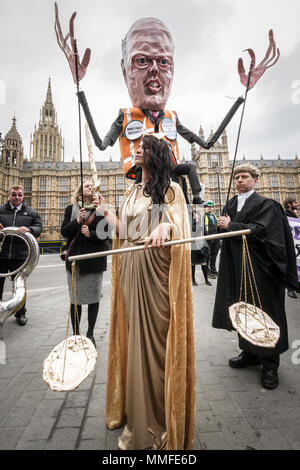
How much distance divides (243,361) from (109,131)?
312 centimetres

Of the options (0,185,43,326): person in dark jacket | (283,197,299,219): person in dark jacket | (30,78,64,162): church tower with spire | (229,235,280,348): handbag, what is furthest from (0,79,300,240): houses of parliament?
(229,235,280,348): handbag

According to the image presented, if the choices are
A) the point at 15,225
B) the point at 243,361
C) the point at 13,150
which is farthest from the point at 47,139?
the point at 243,361

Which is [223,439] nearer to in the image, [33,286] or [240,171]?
[240,171]

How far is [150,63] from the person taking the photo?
228 centimetres

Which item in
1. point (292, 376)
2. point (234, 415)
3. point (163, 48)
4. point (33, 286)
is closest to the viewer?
point (234, 415)

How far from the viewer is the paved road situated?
5.44ft

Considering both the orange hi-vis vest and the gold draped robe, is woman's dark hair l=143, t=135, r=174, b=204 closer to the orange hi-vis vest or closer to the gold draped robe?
the gold draped robe

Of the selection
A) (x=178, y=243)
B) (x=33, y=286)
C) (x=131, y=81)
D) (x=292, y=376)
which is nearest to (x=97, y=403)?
(x=178, y=243)

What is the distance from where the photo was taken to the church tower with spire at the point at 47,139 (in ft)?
205

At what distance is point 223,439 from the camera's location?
165 centimetres

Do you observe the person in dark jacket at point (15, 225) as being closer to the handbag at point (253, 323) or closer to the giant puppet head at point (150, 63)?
the giant puppet head at point (150, 63)

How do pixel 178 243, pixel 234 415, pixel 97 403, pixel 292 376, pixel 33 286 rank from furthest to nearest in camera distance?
pixel 33 286
pixel 292 376
pixel 97 403
pixel 234 415
pixel 178 243

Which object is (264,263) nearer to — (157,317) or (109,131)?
(157,317)
